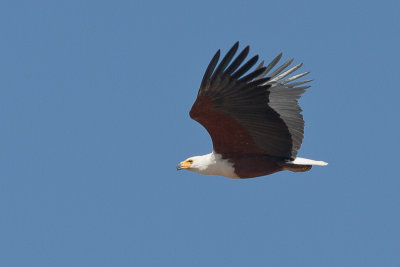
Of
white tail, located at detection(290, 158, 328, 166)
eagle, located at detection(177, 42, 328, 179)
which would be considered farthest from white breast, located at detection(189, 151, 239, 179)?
white tail, located at detection(290, 158, 328, 166)

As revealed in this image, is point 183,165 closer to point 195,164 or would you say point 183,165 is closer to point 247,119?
point 195,164

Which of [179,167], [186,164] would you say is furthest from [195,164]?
[179,167]

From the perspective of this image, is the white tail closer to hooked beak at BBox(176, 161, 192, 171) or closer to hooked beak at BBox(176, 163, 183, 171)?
hooked beak at BBox(176, 161, 192, 171)

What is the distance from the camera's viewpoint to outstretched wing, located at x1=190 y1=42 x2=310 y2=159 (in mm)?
12469

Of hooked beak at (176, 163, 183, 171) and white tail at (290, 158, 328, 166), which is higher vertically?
hooked beak at (176, 163, 183, 171)

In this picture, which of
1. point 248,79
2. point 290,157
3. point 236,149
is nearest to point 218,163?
point 236,149

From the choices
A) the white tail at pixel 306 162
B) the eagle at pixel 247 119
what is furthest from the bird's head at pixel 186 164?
the white tail at pixel 306 162

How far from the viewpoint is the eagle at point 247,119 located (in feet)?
41.2

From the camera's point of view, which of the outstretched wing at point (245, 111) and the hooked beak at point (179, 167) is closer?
the outstretched wing at point (245, 111)

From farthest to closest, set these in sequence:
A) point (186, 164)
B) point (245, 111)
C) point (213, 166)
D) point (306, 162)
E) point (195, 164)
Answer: point (186, 164) < point (195, 164) < point (213, 166) < point (306, 162) < point (245, 111)

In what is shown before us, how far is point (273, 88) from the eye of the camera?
1538cm

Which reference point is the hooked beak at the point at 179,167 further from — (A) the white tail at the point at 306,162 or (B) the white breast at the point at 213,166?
(A) the white tail at the point at 306,162

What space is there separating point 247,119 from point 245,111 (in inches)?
9.7

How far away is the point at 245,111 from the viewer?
1316cm
